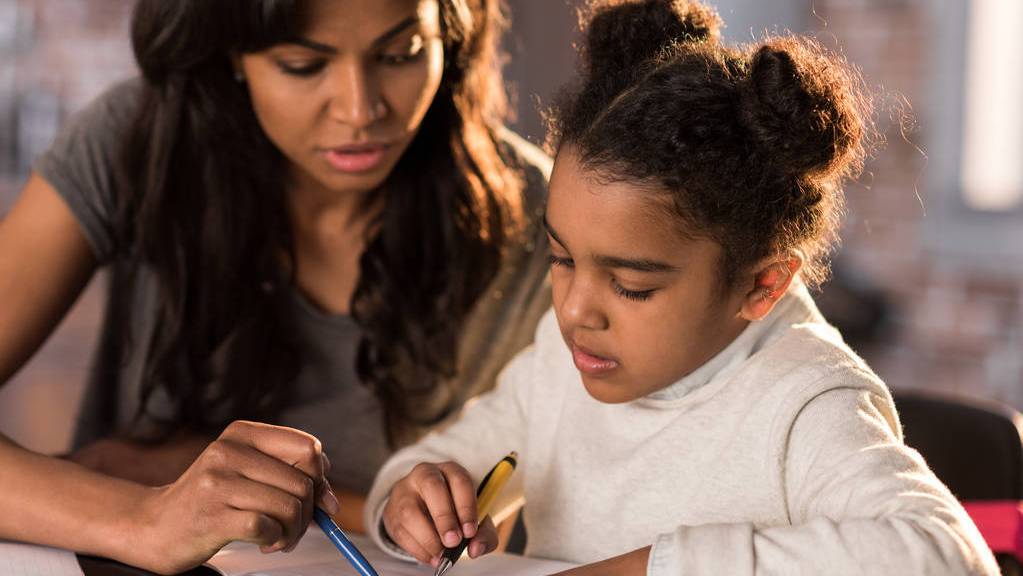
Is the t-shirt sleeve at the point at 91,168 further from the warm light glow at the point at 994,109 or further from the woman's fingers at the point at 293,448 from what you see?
the warm light glow at the point at 994,109

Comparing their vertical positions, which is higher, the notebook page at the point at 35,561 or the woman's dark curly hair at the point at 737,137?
the woman's dark curly hair at the point at 737,137

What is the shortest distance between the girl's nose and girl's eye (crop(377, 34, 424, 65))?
0.03 m

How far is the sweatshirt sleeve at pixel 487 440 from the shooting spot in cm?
114

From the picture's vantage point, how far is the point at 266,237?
1407 millimetres

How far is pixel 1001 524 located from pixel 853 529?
415 mm

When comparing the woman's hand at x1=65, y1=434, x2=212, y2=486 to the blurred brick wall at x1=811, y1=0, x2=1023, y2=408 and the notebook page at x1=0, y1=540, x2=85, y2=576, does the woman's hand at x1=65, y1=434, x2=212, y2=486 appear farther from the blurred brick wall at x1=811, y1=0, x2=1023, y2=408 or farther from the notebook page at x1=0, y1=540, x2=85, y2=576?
→ the blurred brick wall at x1=811, y1=0, x2=1023, y2=408

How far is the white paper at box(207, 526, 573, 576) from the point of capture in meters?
0.92

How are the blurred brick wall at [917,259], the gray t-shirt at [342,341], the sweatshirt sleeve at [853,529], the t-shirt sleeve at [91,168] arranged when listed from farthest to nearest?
the blurred brick wall at [917,259]
the gray t-shirt at [342,341]
the t-shirt sleeve at [91,168]
the sweatshirt sleeve at [853,529]

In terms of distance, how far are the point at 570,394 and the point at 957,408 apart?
44 cm

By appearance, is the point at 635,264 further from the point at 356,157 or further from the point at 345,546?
the point at 356,157

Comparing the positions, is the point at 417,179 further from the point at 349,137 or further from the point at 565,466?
the point at 565,466

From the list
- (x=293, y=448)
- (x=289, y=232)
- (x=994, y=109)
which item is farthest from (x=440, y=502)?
(x=994, y=109)

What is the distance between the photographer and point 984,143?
291cm

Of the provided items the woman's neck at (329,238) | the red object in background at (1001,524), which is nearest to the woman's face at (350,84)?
the woman's neck at (329,238)
